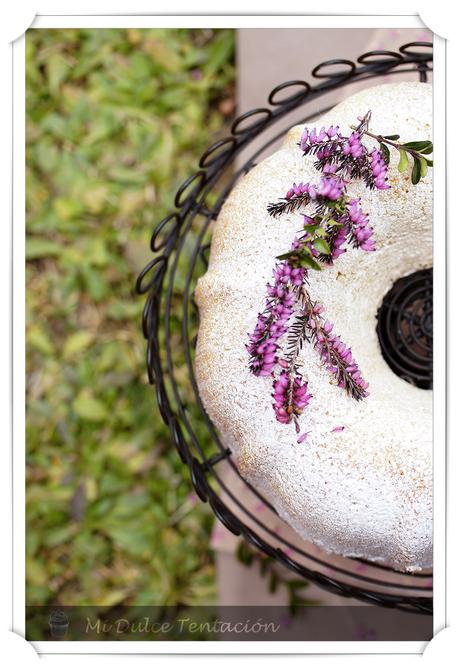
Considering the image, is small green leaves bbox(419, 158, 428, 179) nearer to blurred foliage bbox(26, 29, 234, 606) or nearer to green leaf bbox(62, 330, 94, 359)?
blurred foliage bbox(26, 29, 234, 606)

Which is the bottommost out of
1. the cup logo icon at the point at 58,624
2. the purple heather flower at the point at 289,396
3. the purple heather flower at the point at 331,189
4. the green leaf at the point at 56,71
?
the cup logo icon at the point at 58,624

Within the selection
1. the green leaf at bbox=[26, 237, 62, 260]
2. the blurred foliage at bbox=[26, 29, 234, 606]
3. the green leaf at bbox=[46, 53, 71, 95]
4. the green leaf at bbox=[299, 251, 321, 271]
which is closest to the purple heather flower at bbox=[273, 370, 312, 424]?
the green leaf at bbox=[299, 251, 321, 271]

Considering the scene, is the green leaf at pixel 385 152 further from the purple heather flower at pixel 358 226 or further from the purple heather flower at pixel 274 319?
the purple heather flower at pixel 274 319

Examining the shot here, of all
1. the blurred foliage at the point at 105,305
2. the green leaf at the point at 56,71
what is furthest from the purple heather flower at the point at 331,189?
the green leaf at the point at 56,71

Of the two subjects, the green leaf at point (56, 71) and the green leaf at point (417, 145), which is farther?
the green leaf at point (56, 71)

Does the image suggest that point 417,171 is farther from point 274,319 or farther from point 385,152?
point 274,319

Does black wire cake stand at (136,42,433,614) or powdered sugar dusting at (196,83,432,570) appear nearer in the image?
powdered sugar dusting at (196,83,432,570)
